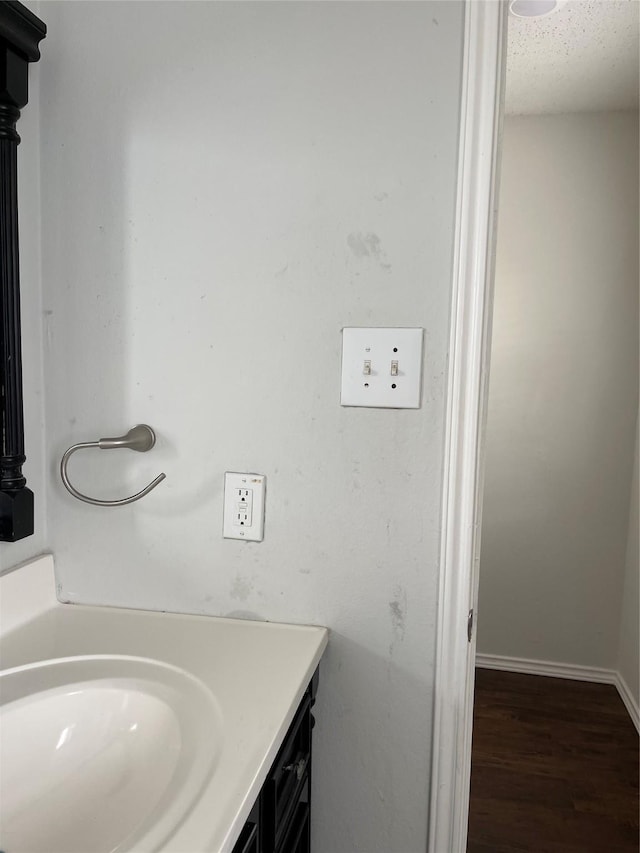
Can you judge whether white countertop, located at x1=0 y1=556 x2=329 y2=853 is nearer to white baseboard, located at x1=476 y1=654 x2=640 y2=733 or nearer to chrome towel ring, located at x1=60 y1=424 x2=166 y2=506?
chrome towel ring, located at x1=60 y1=424 x2=166 y2=506

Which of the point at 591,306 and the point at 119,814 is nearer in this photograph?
the point at 119,814

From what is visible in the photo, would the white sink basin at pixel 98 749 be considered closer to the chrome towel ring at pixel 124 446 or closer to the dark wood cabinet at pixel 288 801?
the dark wood cabinet at pixel 288 801

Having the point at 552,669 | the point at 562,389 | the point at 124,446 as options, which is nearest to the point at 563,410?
the point at 562,389

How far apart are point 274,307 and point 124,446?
34 centimetres

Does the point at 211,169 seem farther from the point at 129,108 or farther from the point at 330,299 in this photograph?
the point at 330,299

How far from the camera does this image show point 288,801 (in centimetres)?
96

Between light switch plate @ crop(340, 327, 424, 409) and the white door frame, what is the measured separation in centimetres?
6

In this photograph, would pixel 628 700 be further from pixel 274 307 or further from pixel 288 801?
pixel 274 307

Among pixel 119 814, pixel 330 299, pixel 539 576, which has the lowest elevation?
pixel 539 576

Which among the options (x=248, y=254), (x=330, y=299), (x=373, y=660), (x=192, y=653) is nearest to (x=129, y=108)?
(x=248, y=254)

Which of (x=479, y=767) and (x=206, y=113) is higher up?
(x=206, y=113)

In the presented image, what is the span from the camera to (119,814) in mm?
787

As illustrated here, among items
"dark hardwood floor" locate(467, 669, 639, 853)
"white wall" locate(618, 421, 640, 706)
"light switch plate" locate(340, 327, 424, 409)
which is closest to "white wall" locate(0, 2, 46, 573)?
"light switch plate" locate(340, 327, 424, 409)

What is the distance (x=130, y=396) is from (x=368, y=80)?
645mm
